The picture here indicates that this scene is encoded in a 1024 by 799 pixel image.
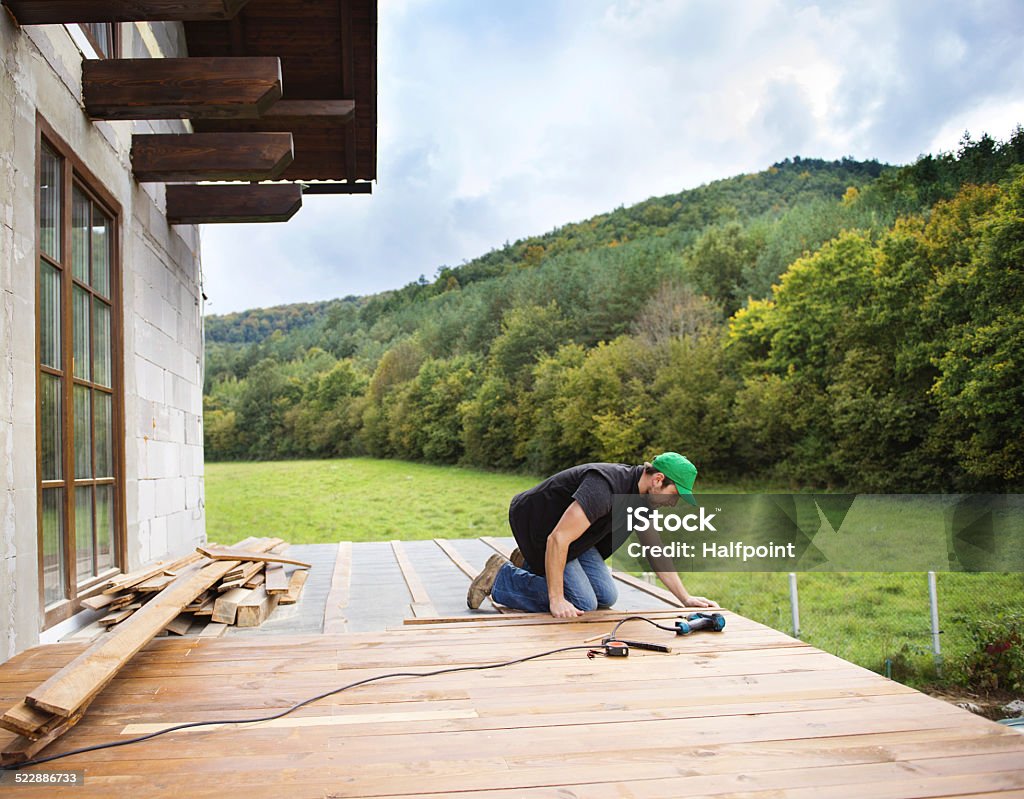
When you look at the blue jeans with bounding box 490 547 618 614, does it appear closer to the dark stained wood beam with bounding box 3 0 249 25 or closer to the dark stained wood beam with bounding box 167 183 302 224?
the dark stained wood beam with bounding box 3 0 249 25

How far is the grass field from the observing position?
33.5 ft

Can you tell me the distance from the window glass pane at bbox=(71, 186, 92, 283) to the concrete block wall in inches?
6.9

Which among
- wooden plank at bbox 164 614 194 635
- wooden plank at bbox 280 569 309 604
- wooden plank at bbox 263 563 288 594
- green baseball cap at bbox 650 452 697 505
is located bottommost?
wooden plank at bbox 280 569 309 604

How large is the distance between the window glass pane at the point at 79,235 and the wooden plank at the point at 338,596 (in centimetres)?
219

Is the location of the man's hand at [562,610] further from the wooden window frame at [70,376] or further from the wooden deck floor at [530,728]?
the wooden window frame at [70,376]

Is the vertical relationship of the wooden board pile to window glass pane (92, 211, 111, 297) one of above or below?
below

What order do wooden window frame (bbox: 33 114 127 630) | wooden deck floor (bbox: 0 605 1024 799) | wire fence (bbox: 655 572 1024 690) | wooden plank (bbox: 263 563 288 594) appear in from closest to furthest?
wooden deck floor (bbox: 0 605 1024 799) < wooden window frame (bbox: 33 114 127 630) < wooden plank (bbox: 263 563 288 594) < wire fence (bbox: 655 572 1024 690)

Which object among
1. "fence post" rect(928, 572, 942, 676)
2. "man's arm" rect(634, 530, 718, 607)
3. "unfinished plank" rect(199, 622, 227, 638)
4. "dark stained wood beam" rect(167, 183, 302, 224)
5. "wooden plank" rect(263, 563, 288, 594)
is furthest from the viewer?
"fence post" rect(928, 572, 942, 676)

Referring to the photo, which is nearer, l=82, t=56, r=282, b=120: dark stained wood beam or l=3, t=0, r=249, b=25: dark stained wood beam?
l=3, t=0, r=249, b=25: dark stained wood beam

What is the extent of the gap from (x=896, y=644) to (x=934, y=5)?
30.6 metres

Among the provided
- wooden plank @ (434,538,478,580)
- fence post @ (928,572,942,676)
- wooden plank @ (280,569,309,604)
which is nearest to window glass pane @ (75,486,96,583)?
wooden plank @ (280,569,309,604)

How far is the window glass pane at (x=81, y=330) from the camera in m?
3.97

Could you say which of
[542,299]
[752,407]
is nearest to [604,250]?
[542,299]

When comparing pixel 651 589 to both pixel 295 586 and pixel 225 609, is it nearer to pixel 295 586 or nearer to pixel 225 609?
pixel 295 586
